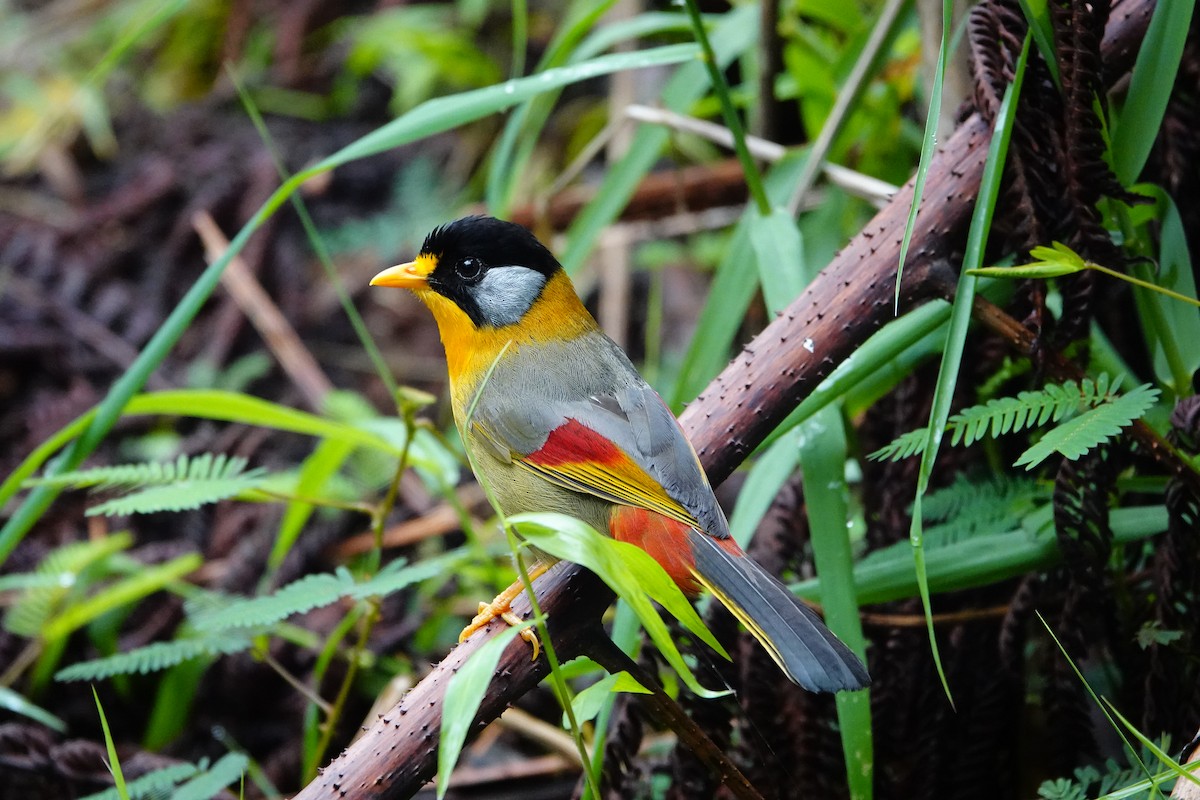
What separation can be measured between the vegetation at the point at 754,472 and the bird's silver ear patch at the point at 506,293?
1.05 feet

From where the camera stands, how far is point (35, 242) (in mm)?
4766

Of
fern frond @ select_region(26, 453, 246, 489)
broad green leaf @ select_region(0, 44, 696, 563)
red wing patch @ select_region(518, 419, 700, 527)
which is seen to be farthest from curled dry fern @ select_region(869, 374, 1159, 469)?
fern frond @ select_region(26, 453, 246, 489)

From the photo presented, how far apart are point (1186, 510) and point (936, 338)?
58 centimetres

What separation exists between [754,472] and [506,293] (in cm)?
76

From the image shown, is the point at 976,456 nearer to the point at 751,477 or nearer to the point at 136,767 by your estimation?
the point at 751,477

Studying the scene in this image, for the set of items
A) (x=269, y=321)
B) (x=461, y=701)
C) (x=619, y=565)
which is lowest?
(x=269, y=321)

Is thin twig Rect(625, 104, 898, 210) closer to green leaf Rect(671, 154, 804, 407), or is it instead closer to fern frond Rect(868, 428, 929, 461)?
green leaf Rect(671, 154, 804, 407)

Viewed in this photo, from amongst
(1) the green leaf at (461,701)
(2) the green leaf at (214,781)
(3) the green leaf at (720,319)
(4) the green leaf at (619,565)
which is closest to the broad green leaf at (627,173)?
(3) the green leaf at (720,319)

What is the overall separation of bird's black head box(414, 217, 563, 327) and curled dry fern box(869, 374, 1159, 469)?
1.07 metres

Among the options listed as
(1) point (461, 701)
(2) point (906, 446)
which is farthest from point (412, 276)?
(1) point (461, 701)

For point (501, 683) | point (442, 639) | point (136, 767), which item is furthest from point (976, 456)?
point (136, 767)

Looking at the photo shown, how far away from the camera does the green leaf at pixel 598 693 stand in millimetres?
1483

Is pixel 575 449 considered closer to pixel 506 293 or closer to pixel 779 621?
pixel 506 293

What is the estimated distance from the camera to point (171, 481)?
7.63 feet
